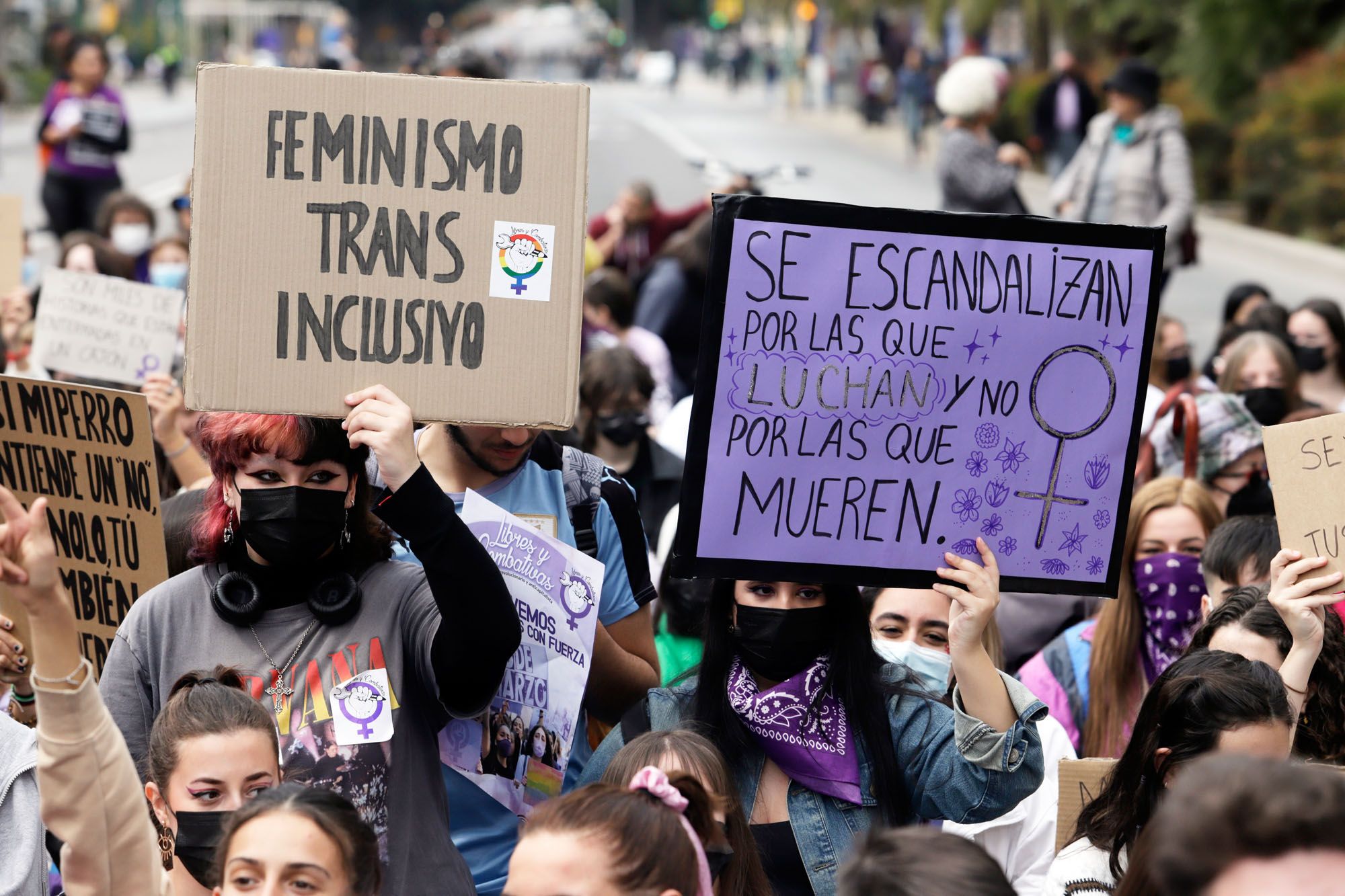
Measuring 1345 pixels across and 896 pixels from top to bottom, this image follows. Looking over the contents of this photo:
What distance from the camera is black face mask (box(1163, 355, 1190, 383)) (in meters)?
8.01

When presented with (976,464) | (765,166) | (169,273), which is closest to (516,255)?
(976,464)

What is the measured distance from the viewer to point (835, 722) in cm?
344

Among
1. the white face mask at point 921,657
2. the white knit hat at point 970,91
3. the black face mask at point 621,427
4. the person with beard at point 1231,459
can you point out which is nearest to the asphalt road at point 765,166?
the white knit hat at point 970,91

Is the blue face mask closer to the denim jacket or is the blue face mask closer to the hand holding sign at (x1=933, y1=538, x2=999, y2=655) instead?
the denim jacket

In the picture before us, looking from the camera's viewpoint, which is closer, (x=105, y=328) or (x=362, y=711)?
(x=362, y=711)

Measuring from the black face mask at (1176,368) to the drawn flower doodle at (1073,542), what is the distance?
4.67 m

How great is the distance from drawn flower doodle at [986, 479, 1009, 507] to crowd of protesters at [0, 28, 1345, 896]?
123 millimetres

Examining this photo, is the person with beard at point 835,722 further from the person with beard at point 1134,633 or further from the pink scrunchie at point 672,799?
the person with beard at point 1134,633

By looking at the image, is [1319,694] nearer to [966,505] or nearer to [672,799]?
[966,505]

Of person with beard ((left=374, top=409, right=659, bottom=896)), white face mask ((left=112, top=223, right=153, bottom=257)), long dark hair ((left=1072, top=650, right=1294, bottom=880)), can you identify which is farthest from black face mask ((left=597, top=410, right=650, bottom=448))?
white face mask ((left=112, top=223, right=153, bottom=257))

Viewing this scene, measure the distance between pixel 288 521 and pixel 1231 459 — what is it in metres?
3.59

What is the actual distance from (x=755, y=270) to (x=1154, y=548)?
206cm

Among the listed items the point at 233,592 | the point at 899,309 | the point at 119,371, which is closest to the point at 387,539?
the point at 233,592

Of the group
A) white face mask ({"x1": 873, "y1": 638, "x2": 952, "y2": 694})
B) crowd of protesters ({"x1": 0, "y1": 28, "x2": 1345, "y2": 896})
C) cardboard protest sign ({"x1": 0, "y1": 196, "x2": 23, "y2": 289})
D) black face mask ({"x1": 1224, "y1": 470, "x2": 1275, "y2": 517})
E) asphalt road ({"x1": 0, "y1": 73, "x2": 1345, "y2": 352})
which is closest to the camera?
crowd of protesters ({"x1": 0, "y1": 28, "x2": 1345, "y2": 896})
